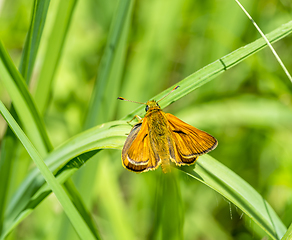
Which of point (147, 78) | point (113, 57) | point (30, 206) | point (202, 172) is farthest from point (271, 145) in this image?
point (30, 206)

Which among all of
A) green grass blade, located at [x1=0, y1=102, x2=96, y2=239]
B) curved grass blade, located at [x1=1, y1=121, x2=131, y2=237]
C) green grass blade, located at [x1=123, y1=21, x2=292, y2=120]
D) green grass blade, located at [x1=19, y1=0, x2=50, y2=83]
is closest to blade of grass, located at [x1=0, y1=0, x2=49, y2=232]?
green grass blade, located at [x1=19, y1=0, x2=50, y2=83]

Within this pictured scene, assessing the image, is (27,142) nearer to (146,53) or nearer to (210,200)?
(146,53)

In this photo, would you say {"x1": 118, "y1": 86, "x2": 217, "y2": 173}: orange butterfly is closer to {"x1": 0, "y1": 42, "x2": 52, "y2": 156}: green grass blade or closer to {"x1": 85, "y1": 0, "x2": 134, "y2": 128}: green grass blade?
{"x1": 85, "y1": 0, "x2": 134, "y2": 128}: green grass blade

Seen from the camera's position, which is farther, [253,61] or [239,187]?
[253,61]

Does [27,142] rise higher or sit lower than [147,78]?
lower

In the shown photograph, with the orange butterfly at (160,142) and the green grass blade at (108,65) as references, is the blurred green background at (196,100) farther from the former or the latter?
the orange butterfly at (160,142)

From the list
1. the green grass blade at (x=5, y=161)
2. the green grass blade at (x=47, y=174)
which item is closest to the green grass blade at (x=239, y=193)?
the green grass blade at (x=47, y=174)

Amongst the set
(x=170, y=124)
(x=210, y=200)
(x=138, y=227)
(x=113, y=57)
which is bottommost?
(x=210, y=200)

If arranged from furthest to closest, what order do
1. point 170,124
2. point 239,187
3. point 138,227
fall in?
1. point 138,227
2. point 170,124
3. point 239,187
